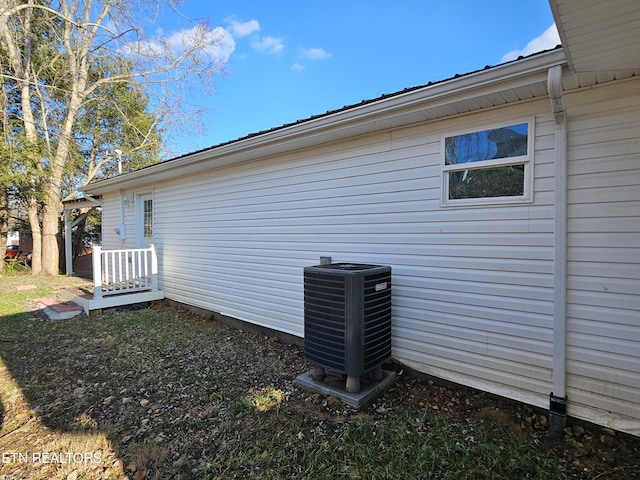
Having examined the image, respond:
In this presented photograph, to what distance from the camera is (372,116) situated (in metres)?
3.11

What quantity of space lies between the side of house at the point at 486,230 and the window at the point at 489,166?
0.01 meters

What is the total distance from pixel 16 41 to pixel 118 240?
23.1 feet

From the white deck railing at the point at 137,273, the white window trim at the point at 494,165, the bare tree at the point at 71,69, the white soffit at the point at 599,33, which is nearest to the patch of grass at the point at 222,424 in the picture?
the white window trim at the point at 494,165

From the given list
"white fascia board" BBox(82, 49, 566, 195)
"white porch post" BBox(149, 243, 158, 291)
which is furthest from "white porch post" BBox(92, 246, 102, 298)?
"white fascia board" BBox(82, 49, 566, 195)

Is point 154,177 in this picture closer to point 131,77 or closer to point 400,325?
point 400,325

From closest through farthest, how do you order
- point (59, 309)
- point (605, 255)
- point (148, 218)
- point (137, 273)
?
1. point (605, 255)
2. point (59, 309)
3. point (137, 273)
4. point (148, 218)

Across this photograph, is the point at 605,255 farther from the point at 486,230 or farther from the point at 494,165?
the point at 494,165

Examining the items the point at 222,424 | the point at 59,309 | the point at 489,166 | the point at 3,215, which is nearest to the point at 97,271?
the point at 59,309

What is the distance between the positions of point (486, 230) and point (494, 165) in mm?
553

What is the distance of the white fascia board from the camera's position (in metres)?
2.29

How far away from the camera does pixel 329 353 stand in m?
2.92

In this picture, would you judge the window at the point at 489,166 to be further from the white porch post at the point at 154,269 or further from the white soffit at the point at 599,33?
the white porch post at the point at 154,269

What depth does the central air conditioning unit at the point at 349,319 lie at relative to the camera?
109 inches

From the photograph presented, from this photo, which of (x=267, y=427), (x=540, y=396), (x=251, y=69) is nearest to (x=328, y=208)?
(x=267, y=427)
